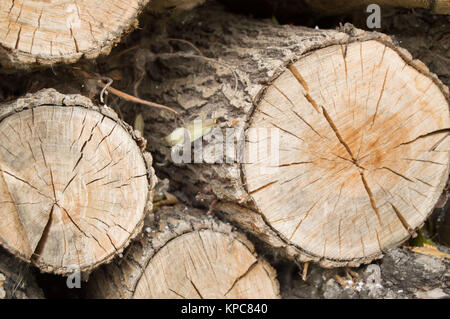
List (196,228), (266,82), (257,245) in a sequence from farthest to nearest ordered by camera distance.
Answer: (257,245) < (196,228) < (266,82)

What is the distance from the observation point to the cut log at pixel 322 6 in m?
2.05

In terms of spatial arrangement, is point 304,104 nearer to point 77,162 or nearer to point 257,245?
point 257,245

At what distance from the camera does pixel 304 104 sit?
185 cm

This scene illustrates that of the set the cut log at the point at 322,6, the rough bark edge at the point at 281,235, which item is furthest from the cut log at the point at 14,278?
the cut log at the point at 322,6

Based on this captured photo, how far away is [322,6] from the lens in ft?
7.95

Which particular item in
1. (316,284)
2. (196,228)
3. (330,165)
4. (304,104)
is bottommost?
(316,284)

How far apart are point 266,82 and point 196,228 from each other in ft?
2.15


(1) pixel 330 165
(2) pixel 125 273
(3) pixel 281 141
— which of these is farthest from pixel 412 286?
(2) pixel 125 273

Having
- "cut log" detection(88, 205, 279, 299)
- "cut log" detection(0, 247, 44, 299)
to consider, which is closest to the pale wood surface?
"cut log" detection(88, 205, 279, 299)

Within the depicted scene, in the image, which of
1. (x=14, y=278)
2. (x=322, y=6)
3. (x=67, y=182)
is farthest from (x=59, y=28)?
(x=322, y=6)

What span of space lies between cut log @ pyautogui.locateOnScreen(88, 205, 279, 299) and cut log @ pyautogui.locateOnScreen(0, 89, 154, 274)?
0.57 ft

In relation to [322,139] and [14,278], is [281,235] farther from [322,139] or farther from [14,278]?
[14,278]

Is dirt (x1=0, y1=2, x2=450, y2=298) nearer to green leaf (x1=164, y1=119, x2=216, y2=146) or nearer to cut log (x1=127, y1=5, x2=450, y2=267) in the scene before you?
cut log (x1=127, y1=5, x2=450, y2=267)

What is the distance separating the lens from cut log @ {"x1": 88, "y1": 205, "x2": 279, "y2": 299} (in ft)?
6.19
